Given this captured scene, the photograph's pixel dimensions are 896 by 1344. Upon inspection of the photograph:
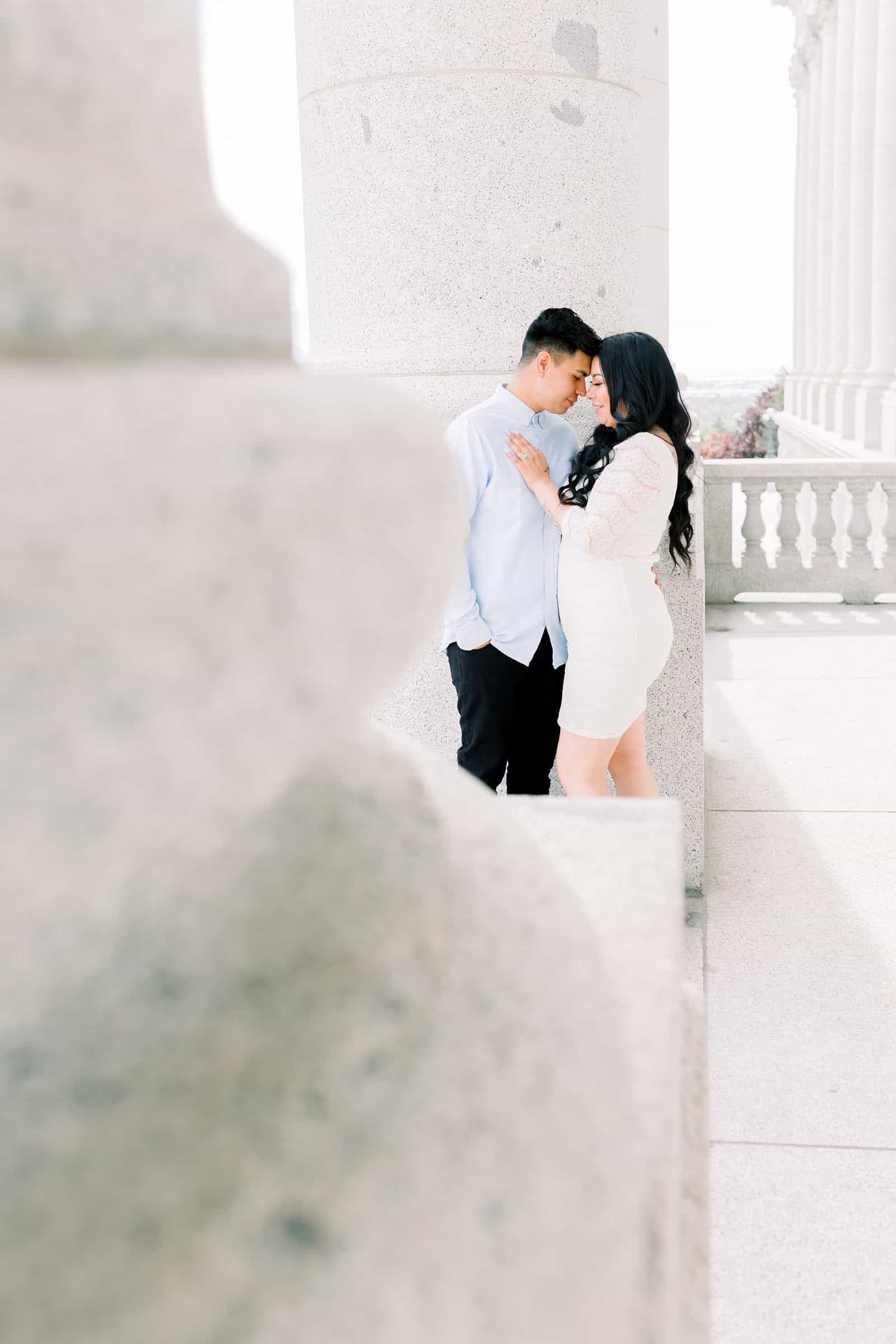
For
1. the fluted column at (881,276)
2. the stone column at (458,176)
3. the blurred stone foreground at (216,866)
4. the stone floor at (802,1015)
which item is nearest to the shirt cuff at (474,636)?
the stone column at (458,176)

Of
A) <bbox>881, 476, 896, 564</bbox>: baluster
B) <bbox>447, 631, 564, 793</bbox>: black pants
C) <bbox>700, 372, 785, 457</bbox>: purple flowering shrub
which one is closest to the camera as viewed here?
<bbox>447, 631, 564, 793</bbox>: black pants

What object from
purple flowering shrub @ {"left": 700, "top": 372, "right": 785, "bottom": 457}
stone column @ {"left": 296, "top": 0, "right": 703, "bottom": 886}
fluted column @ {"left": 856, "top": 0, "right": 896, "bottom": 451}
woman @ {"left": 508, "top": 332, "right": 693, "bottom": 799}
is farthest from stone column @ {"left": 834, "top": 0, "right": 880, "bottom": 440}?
woman @ {"left": 508, "top": 332, "right": 693, "bottom": 799}

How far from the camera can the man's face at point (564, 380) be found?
4488 millimetres

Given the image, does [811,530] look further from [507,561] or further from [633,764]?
[507,561]

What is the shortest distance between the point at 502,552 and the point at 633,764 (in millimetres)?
926

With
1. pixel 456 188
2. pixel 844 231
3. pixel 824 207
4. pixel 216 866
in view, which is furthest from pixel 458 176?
pixel 824 207

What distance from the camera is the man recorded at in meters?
4.48

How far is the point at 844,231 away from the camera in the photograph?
107 feet

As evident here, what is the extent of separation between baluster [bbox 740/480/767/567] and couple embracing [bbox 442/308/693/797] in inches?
303

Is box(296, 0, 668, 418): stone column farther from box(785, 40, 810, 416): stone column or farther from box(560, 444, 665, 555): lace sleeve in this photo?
box(785, 40, 810, 416): stone column

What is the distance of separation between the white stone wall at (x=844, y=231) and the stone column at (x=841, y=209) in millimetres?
53

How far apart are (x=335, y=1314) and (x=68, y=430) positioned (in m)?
0.52

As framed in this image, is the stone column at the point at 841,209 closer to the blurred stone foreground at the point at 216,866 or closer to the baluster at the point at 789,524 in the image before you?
the baluster at the point at 789,524

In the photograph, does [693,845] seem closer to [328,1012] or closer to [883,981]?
[883,981]
